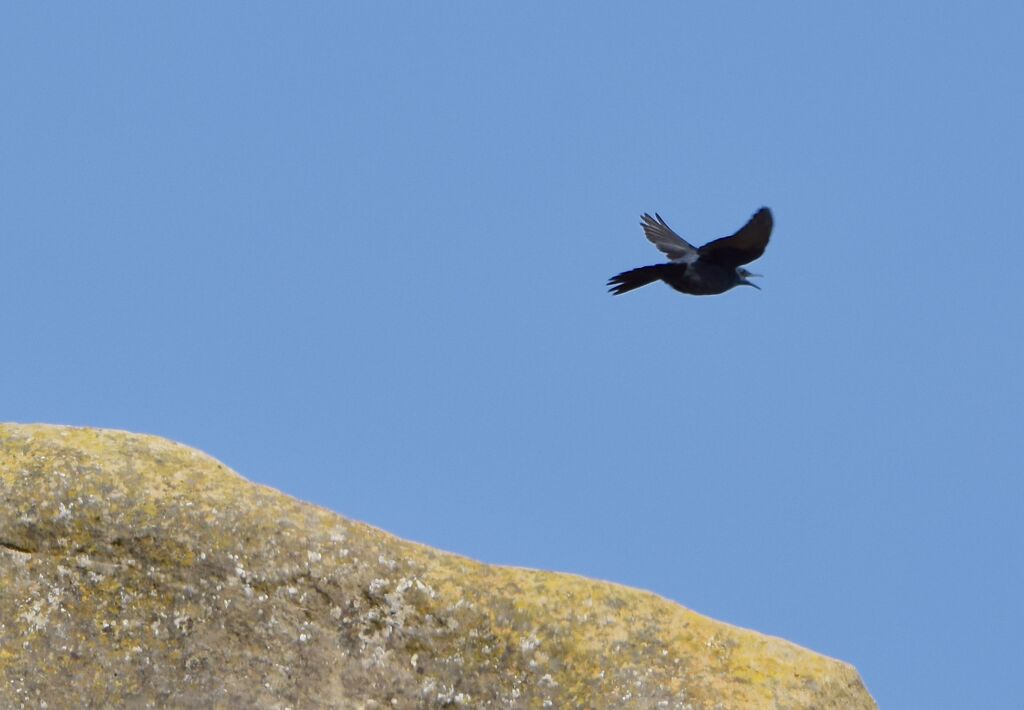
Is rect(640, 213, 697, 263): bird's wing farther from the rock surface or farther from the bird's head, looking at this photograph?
Result: the rock surface

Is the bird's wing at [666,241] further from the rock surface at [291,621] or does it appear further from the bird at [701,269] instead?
the rock surface at [291,621]

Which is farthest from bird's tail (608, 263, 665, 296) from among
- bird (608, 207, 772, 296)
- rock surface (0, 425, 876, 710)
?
rock surface (0, 425, 876, 710)

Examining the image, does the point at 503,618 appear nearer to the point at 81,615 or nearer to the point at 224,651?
the point at 224,651

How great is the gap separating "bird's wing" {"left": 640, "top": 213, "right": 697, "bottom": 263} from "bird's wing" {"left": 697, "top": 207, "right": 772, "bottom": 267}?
14.6 inches

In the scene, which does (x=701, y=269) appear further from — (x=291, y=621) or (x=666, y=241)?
(x=291, y=621)

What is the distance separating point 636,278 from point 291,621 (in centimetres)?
698

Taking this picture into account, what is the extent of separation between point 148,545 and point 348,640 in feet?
5.08

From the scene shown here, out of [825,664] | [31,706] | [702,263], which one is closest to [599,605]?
[825,664]

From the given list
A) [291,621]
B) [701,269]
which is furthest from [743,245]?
[291,621]

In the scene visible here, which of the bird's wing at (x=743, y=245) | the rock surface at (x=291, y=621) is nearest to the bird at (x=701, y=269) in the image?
the bird's wing at (x=743, y=245)

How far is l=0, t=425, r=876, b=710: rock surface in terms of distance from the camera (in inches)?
344

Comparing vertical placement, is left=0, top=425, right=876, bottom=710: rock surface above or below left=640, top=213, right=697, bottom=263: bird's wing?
below

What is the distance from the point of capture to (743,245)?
13.9 metres

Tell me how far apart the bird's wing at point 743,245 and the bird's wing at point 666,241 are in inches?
14.6
